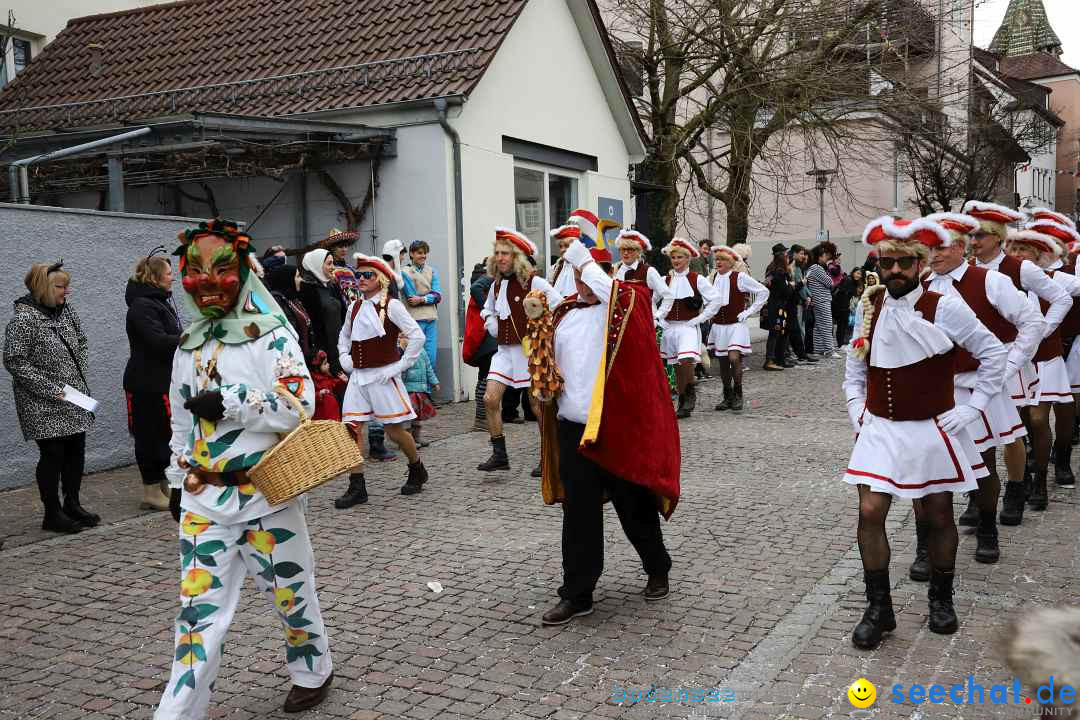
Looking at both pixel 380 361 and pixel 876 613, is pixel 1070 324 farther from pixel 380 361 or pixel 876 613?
pixel 380 361

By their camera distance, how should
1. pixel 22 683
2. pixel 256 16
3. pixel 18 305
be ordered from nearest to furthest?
pixel 22 683 < pixel 18 305 < pixel 256 16

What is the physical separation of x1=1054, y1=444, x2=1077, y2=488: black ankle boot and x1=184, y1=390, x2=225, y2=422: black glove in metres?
6.88

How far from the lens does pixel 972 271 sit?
6125 millimetres

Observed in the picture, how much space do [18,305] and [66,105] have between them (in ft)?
31.5

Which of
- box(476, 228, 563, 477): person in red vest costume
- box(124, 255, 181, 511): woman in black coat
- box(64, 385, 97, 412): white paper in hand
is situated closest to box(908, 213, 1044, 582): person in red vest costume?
box(476, 228, 563, 477): person in red vest costume

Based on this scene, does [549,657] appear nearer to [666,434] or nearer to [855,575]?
[666,434]

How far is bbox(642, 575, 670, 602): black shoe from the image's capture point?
18.2 ft

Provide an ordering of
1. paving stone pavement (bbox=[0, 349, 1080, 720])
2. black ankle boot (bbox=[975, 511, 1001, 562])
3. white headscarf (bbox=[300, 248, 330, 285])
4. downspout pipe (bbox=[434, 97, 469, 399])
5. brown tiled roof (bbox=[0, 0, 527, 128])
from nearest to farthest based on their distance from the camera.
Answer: paving stone pavement (bbox=[0, 349, 1080, 720])
black ankle boot (bbox=[975, 511, 1001, 562])
white headscarf (bbox=[300, 248, 330, 285])
downspout pipe (bbox=[434, 97, 469, 399])
brown tiled roof (bbox=[0, 0, 527, 128])

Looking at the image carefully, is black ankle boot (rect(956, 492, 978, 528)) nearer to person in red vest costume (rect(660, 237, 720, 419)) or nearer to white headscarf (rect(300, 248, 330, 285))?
person in red vest costume (rect(660, 237, 720, 419))

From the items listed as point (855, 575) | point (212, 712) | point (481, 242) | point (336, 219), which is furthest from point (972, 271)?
point (336, 219)

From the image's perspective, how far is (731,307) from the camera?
13.3m

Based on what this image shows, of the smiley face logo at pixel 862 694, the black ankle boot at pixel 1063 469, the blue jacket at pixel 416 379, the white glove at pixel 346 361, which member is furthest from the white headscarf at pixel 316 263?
the smiley face logo at pixel 862 694

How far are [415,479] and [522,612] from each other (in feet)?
10.4

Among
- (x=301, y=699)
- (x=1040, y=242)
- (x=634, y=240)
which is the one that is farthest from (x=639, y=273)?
(x=301, y=699)
